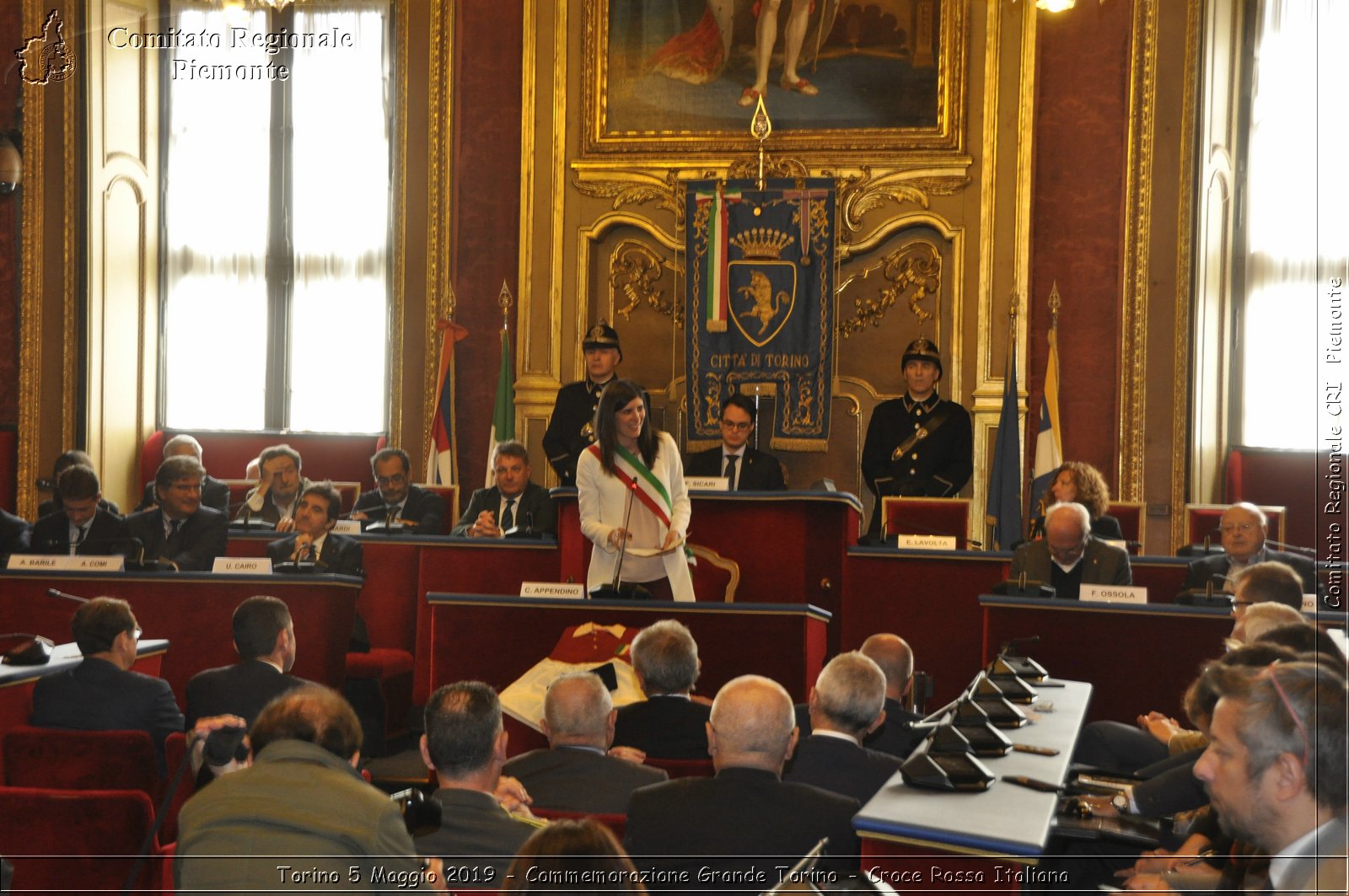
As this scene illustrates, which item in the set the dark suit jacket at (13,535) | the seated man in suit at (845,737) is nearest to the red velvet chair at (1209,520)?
the seated man in suit at (845,737)

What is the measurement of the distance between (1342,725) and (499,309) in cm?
859

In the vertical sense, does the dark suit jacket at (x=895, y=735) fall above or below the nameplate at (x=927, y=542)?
below

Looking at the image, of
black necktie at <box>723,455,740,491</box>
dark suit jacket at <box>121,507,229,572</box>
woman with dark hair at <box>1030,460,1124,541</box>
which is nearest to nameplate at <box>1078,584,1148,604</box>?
woman with dark hair at <box>1030,460,1124,541</box>

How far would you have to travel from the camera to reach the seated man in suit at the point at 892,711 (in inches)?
169

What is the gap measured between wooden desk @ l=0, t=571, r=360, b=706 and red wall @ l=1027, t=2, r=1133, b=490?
542 centimetres

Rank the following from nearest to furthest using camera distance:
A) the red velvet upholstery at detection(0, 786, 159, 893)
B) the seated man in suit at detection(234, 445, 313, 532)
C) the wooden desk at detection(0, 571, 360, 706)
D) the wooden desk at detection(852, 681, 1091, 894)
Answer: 1. the wooden desk at detection(852, 681, 1091, 894)
2. the red velvet upholstery at detection(0, 786, 159, 893)
3. the wooden desk at detection(0, 571, 360, 706)
4. the seated man in suit at detection(234, 445, 313, 532)

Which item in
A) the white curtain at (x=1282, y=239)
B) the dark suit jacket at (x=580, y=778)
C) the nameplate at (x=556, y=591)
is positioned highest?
the white curtain at (x=1282, y=239)

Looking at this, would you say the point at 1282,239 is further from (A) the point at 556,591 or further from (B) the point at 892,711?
(B) the point at 892,711

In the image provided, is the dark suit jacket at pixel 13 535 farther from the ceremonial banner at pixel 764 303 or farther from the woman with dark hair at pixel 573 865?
the woman with dark hair at pixel 573 865

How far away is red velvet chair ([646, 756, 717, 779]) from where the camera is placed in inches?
162

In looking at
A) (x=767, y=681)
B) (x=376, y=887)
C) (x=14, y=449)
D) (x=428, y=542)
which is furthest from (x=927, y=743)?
(x=14, y=449)

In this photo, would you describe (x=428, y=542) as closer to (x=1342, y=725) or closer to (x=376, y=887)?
(x=376, y=887)

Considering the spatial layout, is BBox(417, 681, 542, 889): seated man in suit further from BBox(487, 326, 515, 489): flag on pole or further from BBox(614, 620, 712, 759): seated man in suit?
BBox(487, 326, 515, 489): flag on pole

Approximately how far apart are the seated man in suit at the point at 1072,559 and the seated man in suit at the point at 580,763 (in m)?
3.17
